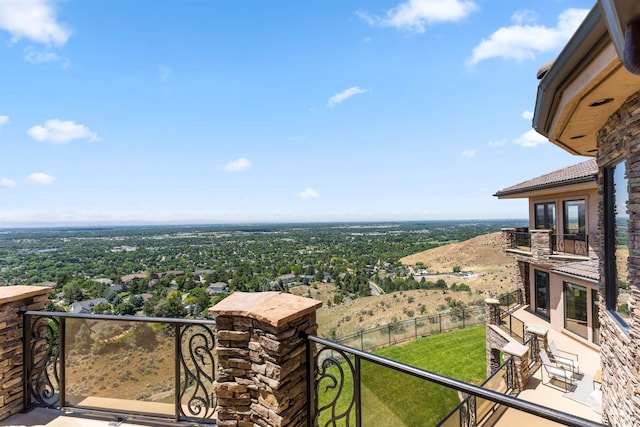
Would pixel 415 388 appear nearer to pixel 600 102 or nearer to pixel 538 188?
pixel 538 188

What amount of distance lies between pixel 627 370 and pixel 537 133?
3047mm

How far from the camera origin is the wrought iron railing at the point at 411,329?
15859 mm

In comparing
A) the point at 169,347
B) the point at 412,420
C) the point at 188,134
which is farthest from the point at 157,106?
the point at 412,420

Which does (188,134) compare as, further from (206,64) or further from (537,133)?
(537,133)

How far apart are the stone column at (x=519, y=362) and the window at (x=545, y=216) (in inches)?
270

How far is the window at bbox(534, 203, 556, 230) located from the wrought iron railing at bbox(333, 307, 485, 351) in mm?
6781

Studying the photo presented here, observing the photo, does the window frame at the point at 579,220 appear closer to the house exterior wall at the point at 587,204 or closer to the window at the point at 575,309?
the house exterior wall at the point at 587,204

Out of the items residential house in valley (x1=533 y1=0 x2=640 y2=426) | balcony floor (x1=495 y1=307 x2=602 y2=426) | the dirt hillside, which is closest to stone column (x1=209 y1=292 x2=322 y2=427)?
→ residential house in valley (x1=533 y1=0 x2=640 y2=426)

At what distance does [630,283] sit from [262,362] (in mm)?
4373

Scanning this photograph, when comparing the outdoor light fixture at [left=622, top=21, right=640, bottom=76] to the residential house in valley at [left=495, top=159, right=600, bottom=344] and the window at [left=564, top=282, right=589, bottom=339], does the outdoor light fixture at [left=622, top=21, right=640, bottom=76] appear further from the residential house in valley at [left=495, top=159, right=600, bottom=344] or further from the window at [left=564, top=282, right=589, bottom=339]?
the window at [left=564, top=282, right=589, bottom=339]

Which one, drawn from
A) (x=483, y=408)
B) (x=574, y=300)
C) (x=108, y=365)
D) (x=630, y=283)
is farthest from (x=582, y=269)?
(x=108, y=365)

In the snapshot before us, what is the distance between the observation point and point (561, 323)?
11.4 m

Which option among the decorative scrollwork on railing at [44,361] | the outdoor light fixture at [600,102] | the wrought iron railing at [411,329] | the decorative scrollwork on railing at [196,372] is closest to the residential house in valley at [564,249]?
the wrought iron railing at [411,329]

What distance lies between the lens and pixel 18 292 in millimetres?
3254
